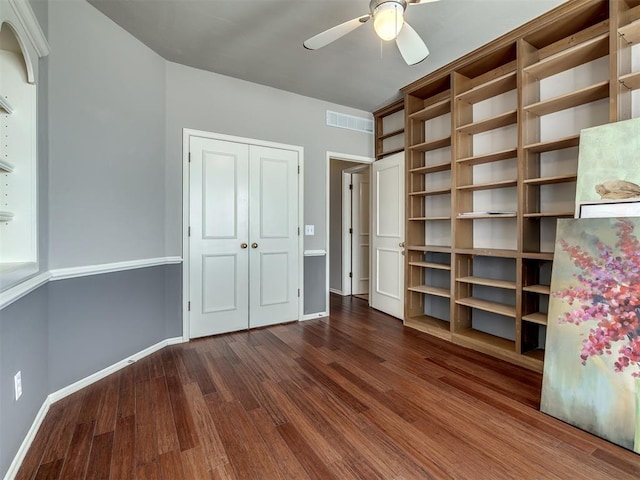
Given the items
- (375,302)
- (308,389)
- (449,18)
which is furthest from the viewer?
(375,302)

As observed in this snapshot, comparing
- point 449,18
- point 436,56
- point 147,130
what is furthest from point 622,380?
point 147,130

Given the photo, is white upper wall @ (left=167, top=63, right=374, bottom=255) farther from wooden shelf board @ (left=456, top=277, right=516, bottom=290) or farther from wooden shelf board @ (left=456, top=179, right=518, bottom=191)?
wooden shelf board @ (left=456, top=277, right=516, bottom=290)

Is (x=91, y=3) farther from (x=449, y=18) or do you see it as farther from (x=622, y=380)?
(x=622, y=380)

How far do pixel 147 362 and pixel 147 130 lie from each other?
6.80 feet

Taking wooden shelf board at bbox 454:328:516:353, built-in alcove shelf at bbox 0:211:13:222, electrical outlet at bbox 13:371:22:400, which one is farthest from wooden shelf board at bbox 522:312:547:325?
built-in alcove shelf at bbox 0:211:13:222

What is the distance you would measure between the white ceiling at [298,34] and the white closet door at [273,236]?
36.2 inches

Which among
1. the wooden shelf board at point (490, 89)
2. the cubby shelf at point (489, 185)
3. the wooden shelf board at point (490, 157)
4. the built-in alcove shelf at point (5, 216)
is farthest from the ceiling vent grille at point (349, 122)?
the built-in alcove shelf at point (5, 216)

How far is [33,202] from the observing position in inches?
70.7

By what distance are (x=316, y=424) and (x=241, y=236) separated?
7.02 ft

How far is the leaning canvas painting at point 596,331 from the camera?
160 cm

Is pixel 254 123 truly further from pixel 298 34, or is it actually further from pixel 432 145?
pixel 432 145

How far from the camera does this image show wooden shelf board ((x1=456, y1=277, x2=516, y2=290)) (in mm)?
2589

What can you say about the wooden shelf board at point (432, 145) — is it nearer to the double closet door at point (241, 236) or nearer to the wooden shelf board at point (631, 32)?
the wooden shelf board at point (631, 32)

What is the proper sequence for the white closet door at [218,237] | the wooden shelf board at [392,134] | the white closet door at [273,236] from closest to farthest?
the white closet door at [218,237], the white closet door at [273,236], the wooden shelf board at [392,134]
